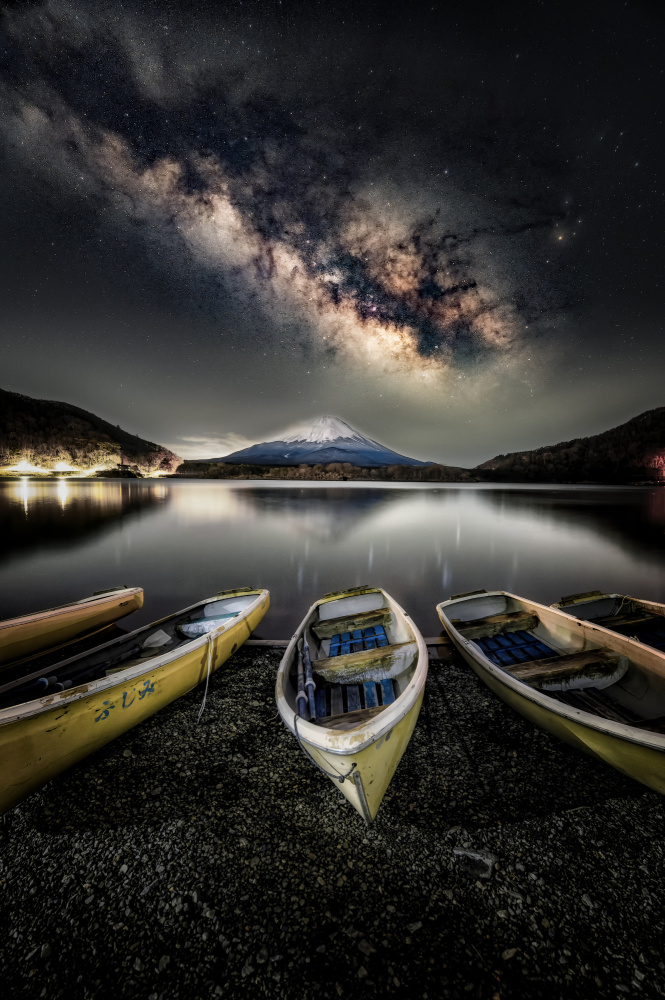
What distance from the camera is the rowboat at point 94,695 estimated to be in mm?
3312

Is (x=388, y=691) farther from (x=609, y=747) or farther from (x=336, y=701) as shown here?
(x=609, y=747)

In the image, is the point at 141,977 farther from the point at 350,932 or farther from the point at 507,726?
the point at 507,726

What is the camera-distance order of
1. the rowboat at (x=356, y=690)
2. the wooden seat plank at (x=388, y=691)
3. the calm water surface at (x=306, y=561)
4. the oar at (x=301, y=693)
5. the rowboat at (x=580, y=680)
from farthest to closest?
1. the calm water surface at (x=306, y=561)
2. the wooden seat plank at (x=388, y=691)
3. the oar at (x=301, y=693)
4. the rowboat at (x=580, y=680)
5. the rowboat at (x=356, y=690)

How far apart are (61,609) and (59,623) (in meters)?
0.33

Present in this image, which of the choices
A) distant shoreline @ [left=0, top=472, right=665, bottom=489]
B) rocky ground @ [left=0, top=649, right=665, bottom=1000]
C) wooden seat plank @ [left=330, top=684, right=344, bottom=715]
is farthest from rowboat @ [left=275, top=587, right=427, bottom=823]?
distant shoreline @ [left=0, top=472, right=665, bottom=489]

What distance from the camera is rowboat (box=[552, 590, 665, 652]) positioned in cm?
612

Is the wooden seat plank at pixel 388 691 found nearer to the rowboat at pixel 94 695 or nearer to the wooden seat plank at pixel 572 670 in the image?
the wooden seat plank at pixel 572 670

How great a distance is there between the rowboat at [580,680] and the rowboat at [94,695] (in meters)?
4.19

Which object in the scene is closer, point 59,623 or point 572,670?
point 572,670

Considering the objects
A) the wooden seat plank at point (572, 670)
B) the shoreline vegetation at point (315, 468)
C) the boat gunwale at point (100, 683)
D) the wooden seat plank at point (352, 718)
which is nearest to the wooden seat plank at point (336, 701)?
the wooden seat plank at point (352, 718)

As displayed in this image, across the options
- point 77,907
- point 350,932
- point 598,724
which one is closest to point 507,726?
point 598,724

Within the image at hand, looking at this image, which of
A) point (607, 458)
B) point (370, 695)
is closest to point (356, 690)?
point (370, 695)

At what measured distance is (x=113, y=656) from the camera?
5367 mm

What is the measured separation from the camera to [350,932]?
2602 mm
